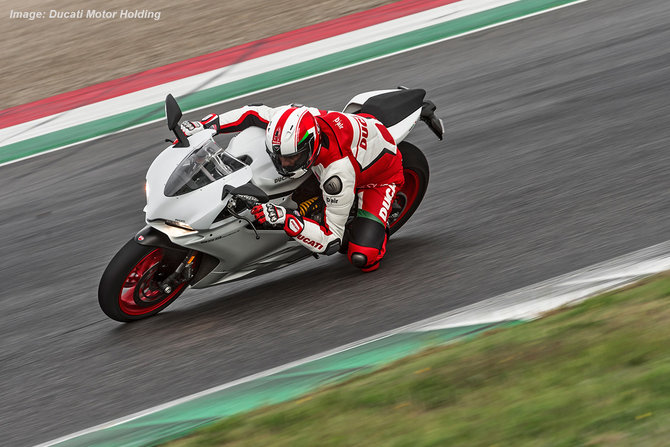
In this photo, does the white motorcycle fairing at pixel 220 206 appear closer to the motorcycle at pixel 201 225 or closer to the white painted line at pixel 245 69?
the motorcycle at pixel 201 225

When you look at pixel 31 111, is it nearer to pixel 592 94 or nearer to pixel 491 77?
pixel 491 77

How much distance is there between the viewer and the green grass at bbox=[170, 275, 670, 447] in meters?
3.72

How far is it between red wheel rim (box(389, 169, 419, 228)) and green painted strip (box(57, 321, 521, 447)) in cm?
179

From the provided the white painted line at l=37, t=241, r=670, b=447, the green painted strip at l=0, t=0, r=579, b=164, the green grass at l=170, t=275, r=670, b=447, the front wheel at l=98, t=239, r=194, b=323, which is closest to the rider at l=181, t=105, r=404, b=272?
the front wheel at l=98, t=239, r=194, b=323

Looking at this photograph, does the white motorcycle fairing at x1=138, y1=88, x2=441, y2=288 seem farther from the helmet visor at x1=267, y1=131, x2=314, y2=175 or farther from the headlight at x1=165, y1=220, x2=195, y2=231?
the helmet visor at x1=267, y1=131, x2=314, y2=175

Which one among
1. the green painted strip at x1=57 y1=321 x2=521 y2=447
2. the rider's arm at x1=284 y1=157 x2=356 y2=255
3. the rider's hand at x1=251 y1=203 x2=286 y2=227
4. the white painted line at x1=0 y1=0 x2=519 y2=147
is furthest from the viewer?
the white painted line at x1=0 y1=0 x2=519 y2=147

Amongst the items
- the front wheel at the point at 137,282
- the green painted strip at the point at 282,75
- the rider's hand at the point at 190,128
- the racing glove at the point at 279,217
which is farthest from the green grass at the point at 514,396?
the green painted strip at the point at 282,75

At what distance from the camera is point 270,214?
593 centimetres

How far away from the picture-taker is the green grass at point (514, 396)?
3.72 metres

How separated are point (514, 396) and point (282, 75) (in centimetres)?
884

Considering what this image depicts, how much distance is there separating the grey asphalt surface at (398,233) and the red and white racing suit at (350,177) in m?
0.39

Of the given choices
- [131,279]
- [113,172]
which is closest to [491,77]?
[113,172]

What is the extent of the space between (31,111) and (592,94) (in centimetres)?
806

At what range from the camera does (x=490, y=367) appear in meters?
4.53
